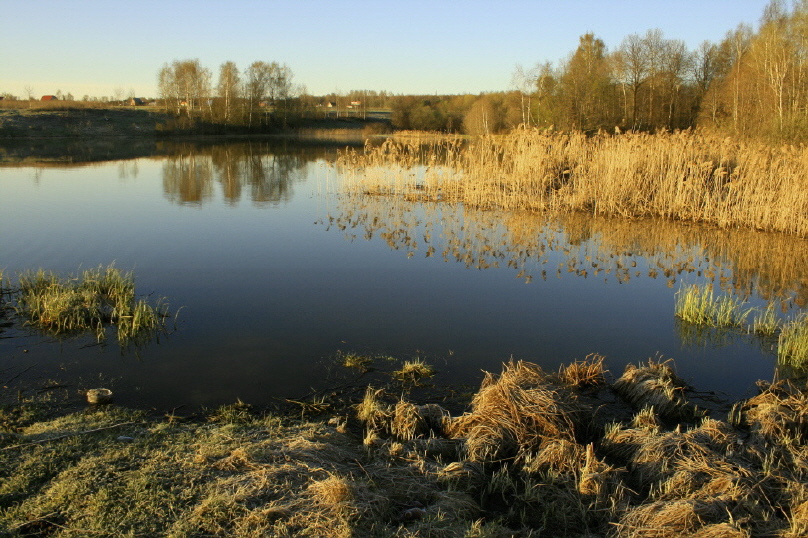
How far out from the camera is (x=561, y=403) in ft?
14.8

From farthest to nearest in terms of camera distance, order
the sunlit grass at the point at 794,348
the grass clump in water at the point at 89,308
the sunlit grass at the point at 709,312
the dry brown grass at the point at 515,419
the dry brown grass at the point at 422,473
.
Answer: the sunlit grass at the point at 709,312
the grass clump in water at the point at 89,308
the sunlit grass at the point at 794,348
the dry brown grass at the point at 515,419
the dry brown grass at the point at 422,473

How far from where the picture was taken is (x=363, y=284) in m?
8.61

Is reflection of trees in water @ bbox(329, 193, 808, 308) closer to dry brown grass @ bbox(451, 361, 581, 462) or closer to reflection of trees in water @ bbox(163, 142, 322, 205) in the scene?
reflection of trees in water @ bbox(163, 142, 322, 205)

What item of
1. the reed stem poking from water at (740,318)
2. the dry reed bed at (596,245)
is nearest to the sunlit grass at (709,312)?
the reed stem poking from water at (740,318)

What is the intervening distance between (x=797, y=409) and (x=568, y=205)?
387 inches

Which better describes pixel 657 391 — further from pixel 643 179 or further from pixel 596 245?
pixel 643 179

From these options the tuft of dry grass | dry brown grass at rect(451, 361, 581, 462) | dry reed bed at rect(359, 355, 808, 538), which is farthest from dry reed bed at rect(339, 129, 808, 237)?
dry brown grass at rect(451, 361, 581, 462)

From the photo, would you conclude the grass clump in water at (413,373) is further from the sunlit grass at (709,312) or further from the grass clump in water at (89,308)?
the sunlit grass at (709,312)

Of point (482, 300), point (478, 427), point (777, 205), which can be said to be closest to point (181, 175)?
point (482, 300)

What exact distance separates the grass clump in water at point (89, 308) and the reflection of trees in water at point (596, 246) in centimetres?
478

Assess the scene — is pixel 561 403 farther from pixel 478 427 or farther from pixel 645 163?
pixel 645 163

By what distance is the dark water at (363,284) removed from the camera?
5703mm

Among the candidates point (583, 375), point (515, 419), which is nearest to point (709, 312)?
point (583, 375)

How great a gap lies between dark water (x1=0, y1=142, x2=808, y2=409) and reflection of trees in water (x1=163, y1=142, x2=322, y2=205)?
2.52 feet
